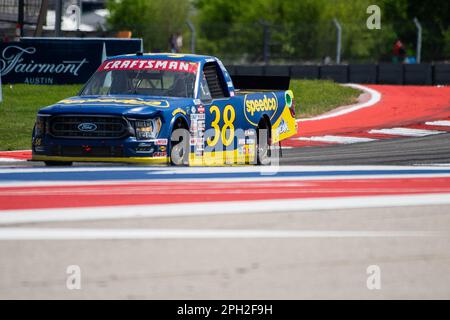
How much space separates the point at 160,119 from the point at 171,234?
4871 millimetres

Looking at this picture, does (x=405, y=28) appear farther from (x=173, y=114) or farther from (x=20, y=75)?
(x=173, y=114)

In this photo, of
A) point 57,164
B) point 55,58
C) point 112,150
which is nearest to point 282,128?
point 112,150

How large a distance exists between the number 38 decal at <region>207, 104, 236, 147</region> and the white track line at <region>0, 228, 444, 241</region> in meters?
5.43

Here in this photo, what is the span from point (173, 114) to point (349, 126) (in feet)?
31.2

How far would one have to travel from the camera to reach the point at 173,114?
12.0 m

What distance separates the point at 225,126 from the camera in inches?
515

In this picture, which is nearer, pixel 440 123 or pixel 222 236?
pixel 222 236

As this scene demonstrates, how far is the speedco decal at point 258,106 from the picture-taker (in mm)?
13719

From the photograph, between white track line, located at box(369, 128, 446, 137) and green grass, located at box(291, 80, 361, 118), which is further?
green grass, located at box(291, 80, 361, 118)

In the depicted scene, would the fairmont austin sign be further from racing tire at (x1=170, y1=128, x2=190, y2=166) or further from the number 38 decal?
racing tire at (x1=170, y1=128, x2=190, y2=166)

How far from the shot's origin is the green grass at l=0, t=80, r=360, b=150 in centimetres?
2009

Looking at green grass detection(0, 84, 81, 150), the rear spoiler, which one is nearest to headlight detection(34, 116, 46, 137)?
the rear spoiler

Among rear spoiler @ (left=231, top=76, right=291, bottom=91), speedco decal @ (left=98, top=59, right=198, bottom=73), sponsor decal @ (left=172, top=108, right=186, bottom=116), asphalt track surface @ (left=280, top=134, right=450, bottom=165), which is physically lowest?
asphalt track surface @ (left=280, top=134, right=450, bottom=165)

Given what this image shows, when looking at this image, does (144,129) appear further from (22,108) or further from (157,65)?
(22,108)
